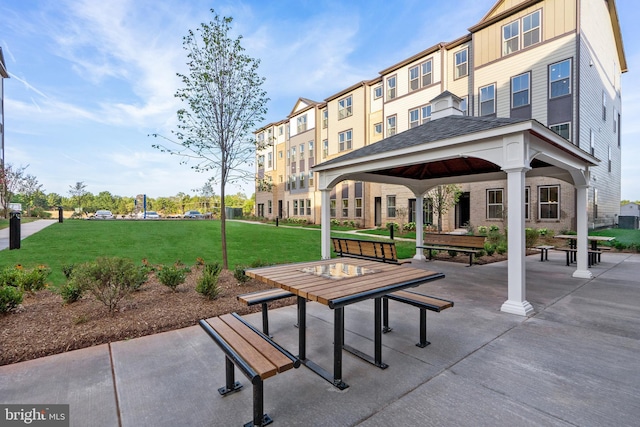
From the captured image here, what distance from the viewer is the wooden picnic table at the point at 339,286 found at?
9.37ft

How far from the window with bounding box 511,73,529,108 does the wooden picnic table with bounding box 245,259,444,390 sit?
17.5m

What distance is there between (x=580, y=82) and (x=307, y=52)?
1345cm

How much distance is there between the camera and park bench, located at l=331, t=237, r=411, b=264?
762 centimetres

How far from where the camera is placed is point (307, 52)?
1515cm

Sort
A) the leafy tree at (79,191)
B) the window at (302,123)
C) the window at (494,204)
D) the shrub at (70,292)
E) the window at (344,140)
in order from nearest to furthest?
the shrub at (70,292) < the window at (494,204) < the window at (344,140) < the window at (302,123) < the leafy tree at (79,191)

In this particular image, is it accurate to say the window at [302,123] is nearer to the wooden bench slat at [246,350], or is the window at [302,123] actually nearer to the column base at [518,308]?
the column base at [518,308]

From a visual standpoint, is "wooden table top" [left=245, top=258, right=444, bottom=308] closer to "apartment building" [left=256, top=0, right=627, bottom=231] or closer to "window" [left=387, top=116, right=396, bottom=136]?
"apartment building" [left=256, top=0, right=627, bottom=231]

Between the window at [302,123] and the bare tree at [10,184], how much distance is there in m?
25.7

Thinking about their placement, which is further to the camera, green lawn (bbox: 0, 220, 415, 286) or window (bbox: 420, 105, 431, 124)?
window (bbox: 420, 105, 431, 124)

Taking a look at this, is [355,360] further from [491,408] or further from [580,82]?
[580,82]

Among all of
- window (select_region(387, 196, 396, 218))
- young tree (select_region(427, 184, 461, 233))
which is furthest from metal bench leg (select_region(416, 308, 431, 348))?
window (select_region(387, 196, 396, 218))

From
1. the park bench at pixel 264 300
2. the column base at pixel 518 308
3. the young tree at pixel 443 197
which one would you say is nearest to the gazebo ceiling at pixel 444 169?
the column base at pixel 518 308

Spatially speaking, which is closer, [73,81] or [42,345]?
[42,345]

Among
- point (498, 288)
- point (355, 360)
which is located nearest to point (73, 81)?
point (355, 360)
